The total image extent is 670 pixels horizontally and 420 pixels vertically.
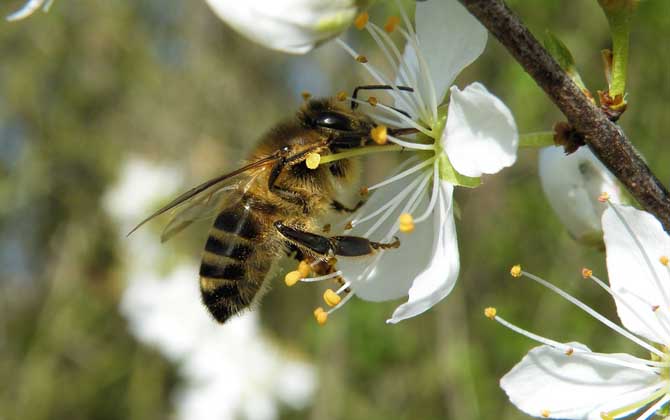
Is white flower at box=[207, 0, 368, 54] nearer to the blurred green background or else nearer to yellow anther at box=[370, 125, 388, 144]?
yellow anther at box=[370, 125, 388, 144]

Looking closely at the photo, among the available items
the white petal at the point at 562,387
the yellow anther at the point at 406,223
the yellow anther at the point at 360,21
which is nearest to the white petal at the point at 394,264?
the yellow anther at the point at 406,223

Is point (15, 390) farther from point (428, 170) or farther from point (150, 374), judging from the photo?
point (428, 170)

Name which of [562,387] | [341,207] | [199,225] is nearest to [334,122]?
[341,207]

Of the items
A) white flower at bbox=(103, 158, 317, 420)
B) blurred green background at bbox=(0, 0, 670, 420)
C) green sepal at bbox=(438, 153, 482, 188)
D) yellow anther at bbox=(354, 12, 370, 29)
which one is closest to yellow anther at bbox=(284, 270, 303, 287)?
green sepal at bbox=(438, 153, 482, 188)

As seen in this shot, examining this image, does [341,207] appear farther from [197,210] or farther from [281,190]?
[197,210]

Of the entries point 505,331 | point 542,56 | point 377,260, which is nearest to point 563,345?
point 377,260

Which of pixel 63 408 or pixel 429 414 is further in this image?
pixel 63 408

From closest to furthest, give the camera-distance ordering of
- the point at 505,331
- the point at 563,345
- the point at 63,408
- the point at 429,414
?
the point at 563,345 → the point at 505,331 → the point at 429,414 → the point at 63,408
